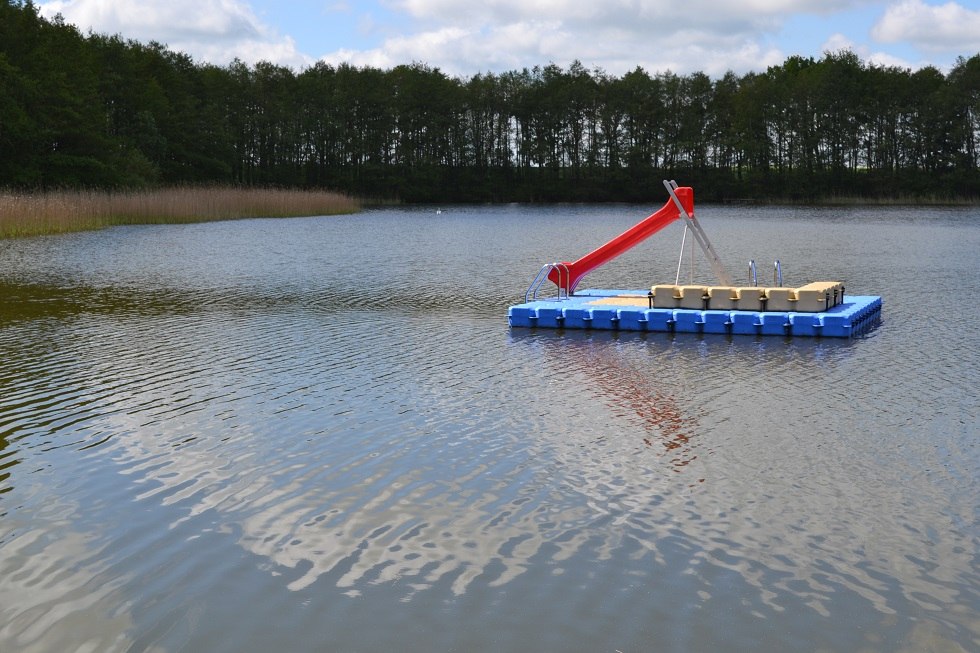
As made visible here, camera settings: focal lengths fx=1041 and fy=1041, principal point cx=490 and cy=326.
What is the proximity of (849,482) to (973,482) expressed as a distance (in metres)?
1.11

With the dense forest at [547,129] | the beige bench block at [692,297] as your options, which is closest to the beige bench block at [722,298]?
the beige bench block at [692,297]

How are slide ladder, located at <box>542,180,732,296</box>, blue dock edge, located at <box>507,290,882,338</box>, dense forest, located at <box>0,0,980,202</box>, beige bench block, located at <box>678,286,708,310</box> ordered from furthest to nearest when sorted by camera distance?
dense forest, located at <box>0,0,980,202</box>, slide ladder, located at <box>542,180,732,296</box>, beige bench block, located at <box>678,286,708,310</box>, blue dock edge, located at <box>507,290,882,338</box>

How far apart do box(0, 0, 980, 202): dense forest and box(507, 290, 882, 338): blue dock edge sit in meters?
71.3

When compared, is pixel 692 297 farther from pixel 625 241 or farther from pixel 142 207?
pixel 142 207

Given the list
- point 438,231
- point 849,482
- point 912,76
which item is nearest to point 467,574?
point 849,482

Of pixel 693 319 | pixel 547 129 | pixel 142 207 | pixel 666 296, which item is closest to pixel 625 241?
pixel 666 296

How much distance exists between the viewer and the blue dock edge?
18422 millimetres

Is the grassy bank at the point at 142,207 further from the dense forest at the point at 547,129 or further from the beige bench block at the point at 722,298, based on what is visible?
the beige bench block at the point at 722,298

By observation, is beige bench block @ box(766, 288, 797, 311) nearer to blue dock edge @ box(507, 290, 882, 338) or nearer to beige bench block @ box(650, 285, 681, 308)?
blue dock edge @ box(507, 290, 882, 338)

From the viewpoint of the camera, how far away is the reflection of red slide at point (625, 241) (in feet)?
71.3

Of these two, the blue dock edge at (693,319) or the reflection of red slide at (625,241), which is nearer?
the blue dock edge at (693,319)

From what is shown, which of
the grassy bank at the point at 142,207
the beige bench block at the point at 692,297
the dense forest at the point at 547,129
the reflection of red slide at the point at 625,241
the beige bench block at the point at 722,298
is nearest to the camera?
the beige bench block at the point at 722,298

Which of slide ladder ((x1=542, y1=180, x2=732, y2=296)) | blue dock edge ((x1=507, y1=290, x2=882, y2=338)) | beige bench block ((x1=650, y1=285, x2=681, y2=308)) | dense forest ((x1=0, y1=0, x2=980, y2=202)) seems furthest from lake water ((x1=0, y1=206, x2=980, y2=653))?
dense forest ((x1=0, y1=0, x2=980, y2=202))

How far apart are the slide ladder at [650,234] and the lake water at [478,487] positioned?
3.54m
